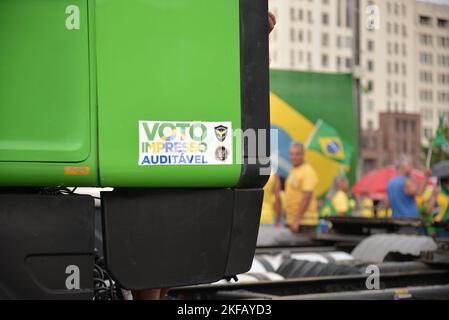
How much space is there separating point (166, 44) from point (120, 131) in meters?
0.41

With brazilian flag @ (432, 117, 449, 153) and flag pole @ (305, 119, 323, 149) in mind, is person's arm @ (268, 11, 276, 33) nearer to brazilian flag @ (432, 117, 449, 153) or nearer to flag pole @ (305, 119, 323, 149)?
brazilian flag @ (432, 117, 449, 153)

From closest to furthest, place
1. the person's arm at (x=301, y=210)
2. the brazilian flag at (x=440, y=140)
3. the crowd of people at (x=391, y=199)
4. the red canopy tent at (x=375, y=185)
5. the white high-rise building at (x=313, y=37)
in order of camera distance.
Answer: the crowd of people at (x=391, y=199) → the person's arm at (x=301, y=210) → the brazilian flag at (x=440, y=140) → the red canopy tent at (x=375, y=185) → the white high-rise building at (x=313, y=37)

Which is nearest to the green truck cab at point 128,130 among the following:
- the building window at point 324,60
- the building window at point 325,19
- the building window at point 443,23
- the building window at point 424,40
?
the building window at point 443,23

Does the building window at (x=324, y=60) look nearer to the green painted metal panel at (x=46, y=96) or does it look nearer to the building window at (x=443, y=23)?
the building window at (x=443, y=23)

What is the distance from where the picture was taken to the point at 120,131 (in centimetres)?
324

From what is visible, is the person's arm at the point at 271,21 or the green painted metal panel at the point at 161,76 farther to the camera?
the person's arm at the point at 271,21

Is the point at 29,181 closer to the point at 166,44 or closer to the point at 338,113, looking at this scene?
the point at 166,44

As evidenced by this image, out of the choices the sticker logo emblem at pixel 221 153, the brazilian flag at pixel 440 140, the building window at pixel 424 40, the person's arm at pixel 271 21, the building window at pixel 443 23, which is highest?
the building window at pixel 424 40

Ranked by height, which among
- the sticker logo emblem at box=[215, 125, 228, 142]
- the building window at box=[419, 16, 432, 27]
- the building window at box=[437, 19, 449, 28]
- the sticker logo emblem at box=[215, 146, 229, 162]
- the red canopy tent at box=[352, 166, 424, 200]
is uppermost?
the building window at box=[419, 16, 432, 27]

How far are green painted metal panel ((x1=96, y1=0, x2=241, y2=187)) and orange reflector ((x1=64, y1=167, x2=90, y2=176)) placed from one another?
0.21ft

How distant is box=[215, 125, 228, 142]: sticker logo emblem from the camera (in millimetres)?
3377

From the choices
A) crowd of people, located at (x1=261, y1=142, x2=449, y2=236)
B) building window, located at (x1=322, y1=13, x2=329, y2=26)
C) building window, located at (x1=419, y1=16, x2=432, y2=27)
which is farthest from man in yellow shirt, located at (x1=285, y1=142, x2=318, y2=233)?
building window, located at (x1=322, y1=13, x2=329, y2=26)

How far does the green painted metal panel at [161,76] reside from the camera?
3.24 m

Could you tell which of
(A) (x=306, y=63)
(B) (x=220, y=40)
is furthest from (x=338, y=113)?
(A) (x=306, y=63)
